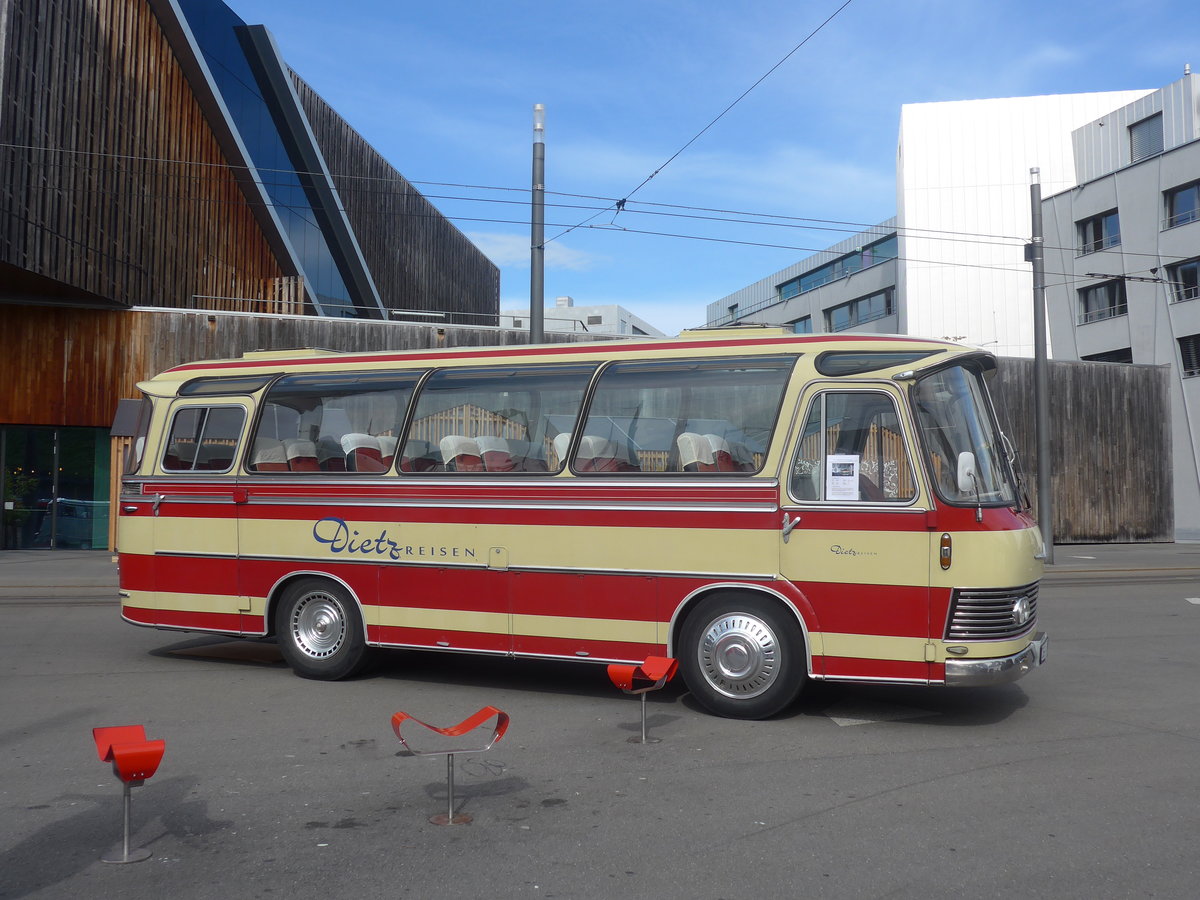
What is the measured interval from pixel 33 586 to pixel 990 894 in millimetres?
16050

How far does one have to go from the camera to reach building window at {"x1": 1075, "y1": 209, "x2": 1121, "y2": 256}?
40.9 metres

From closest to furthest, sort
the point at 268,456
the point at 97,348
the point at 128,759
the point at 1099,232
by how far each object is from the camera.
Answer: the point at 128,759
the point at 268,456
the point at 97,348
the point at 1099,232

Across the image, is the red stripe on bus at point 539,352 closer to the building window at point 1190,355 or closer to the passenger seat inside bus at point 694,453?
the passenger seat inside bus at point 694,453

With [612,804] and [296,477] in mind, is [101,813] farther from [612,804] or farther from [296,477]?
[296,477]

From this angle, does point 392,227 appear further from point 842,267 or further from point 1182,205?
point 842,267

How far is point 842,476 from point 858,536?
1.42 ft

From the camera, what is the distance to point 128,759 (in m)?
4.77

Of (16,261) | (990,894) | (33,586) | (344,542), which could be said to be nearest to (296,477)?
(344,542)

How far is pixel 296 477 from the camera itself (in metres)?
9.64

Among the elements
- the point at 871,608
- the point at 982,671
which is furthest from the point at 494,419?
the point at 982,671

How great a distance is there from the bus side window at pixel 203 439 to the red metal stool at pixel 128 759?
522 centimetres

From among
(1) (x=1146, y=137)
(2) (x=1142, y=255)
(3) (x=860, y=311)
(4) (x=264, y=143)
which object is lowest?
(2) (x=1142, y=255)

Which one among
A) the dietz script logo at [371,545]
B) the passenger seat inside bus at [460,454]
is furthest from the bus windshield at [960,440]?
the dietz script logo at [371,545]

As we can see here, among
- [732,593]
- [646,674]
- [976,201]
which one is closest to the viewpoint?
[646,674]
